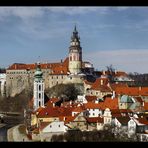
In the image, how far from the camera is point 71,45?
22.6m

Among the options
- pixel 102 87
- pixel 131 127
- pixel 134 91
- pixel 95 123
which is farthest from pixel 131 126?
pixel 102 87

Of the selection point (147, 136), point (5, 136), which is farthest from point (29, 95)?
point (147, 136)

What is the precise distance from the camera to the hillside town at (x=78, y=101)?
9.69 m

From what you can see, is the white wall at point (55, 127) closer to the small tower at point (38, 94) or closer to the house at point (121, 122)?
the house at point (121, 122)

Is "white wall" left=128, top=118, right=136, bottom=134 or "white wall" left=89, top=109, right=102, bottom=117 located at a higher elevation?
"white wall" left=89, top=109, right=102, bottom=117

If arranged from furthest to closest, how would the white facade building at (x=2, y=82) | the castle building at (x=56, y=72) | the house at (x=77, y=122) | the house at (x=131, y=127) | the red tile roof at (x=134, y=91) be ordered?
the white facade building at (x=2, y=82) < the castle building at (x=56, y=72) < the red tile roof at (x=134, y=91) < the house at (x=77, y=122) < the house at (x=131, y=127)

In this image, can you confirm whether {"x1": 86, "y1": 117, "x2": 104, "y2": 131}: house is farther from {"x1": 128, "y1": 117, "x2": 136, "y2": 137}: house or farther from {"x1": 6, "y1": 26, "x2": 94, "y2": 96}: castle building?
{"x1": 6, "y1": 26, "x2": 94, "y2": 96}: castle building

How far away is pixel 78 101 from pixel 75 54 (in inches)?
264

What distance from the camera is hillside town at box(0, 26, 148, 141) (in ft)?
31.8

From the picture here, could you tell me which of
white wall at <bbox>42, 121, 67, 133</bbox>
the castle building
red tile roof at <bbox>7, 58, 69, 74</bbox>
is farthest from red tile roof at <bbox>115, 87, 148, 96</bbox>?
white wall at <bbox>42, 121, 67, 133</bbox>

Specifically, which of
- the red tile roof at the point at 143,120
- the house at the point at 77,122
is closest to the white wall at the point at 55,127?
the house at the point at 77,122

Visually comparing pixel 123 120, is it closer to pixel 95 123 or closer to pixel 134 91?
pixel 95 123
